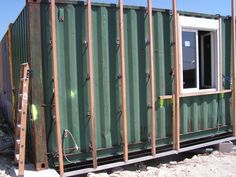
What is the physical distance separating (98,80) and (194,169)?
92.2 inches

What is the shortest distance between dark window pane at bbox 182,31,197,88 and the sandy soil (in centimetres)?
154

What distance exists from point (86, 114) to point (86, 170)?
911 millimetres

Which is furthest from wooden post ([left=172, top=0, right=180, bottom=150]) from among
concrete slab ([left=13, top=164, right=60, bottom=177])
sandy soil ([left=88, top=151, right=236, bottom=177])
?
concrete slab ([left=13, top=164, right=60, bottom=177])

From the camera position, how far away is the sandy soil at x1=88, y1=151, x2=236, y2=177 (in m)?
5.78

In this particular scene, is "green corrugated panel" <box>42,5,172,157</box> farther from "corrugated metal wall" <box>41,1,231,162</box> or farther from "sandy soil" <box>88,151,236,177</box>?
"sandy soil" <box>88,151,236,177</box>

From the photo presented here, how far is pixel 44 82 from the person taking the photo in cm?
536

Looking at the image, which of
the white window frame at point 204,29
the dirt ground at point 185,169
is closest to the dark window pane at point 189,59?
the white window frame at point 204,29

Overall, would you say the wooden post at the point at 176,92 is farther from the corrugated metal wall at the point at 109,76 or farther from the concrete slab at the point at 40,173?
Answer: the concrete slab at the point at 40,173

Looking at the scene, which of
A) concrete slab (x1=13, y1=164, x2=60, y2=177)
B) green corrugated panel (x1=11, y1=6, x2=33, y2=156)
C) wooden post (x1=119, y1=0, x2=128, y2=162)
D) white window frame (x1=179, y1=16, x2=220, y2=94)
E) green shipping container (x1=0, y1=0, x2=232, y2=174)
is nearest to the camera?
concrete slab (x1=13, y1=164, x2=60, y2=177)

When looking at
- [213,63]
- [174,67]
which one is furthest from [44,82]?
[213,63]

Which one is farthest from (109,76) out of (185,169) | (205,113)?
(205,113)

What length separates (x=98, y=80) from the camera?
5.76 meters

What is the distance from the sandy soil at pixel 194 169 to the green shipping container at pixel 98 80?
368mm

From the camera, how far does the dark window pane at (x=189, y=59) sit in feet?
22.7
